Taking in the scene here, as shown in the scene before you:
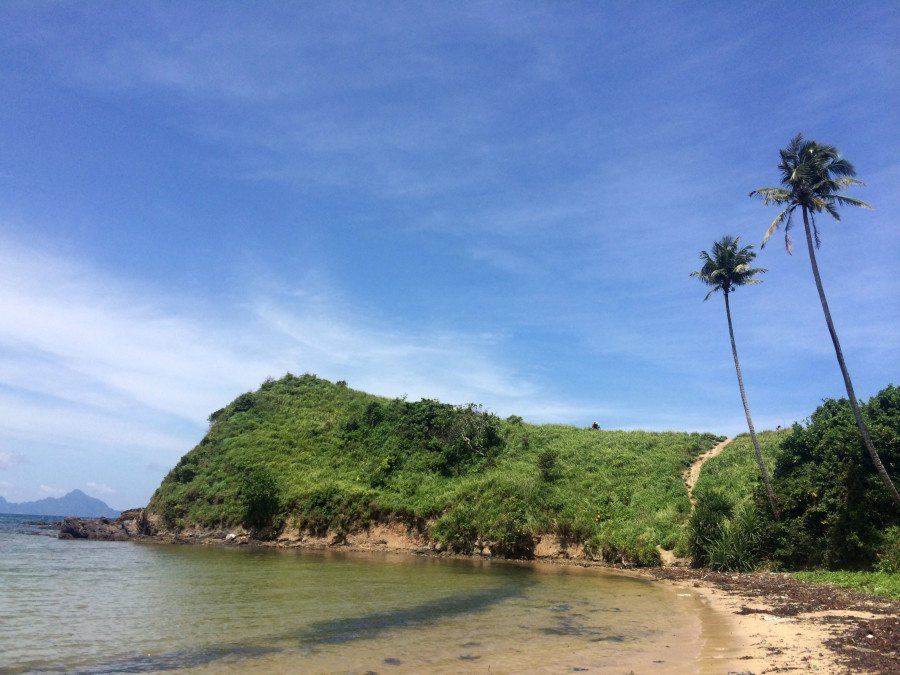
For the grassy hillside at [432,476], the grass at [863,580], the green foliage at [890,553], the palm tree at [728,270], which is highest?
the palm tree at [728,270]

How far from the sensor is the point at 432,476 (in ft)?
Answer: 148

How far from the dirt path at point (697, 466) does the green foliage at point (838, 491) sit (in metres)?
10.5

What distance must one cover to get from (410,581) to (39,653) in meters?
14.9

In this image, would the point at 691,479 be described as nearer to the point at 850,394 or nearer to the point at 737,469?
the point at 737,469

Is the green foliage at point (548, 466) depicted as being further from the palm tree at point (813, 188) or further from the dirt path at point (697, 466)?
the palm tree at point (813, 188)

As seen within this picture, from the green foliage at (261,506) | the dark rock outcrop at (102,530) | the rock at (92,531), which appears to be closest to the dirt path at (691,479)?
the green foliage at (261,506)

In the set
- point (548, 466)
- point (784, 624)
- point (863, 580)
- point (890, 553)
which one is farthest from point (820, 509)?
point (548, 466)

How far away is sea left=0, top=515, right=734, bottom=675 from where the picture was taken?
10.7 meters

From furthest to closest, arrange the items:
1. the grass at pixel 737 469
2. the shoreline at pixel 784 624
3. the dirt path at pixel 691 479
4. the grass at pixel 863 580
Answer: the grass at pixel 737 469 < the dirt path at pixel 691 479 < the grass at pixel 863 580 < the shoreline at pixel 784 624

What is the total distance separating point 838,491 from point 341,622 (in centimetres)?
2138

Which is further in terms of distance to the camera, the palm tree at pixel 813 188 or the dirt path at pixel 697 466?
the dirt path at pixel 697 466

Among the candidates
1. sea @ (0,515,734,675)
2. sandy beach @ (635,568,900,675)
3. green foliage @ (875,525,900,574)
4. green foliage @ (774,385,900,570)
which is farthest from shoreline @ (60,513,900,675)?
green foliage @ (875,525,900,574)

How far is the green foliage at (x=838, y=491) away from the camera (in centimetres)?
2077

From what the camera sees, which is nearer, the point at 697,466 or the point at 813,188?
the point at 813,188
